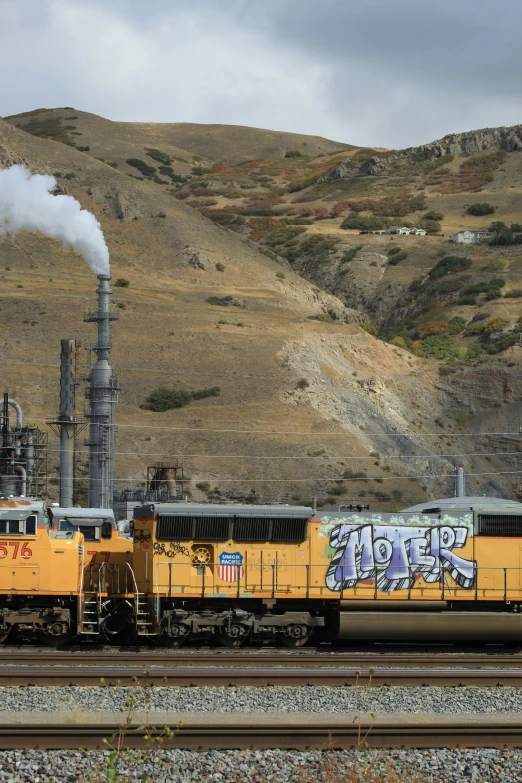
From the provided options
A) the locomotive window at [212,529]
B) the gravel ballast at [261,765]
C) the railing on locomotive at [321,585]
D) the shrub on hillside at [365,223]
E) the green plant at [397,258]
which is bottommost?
the gravel ballast at [261,765]

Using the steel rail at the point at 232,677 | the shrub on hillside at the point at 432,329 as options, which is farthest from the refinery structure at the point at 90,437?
the shrub on hillside at the point at 432,329

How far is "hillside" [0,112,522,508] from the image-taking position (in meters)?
76.7

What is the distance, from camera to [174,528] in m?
26.5

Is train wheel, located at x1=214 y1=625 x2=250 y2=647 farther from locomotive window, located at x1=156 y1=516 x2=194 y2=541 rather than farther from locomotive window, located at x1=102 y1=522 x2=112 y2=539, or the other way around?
locomotive window, located at x1=102 y1=522 x2=112 y2=539

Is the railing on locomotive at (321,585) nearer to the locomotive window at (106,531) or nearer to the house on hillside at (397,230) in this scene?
the locomotive window at (106,531)

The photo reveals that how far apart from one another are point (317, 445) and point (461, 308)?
57.8 metres

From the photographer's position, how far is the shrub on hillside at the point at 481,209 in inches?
6629

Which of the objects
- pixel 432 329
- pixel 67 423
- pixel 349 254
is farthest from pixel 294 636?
pixel 349 254

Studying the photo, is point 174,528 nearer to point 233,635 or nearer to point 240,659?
point 233,635

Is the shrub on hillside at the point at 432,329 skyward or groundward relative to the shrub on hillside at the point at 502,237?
groundward

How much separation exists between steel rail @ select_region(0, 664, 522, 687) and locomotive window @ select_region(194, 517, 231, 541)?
19.9 ft

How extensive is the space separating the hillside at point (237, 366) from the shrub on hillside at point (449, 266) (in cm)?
622

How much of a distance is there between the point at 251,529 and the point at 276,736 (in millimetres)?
13051

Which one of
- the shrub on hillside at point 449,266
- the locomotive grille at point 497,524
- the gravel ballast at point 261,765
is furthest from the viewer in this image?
the shrub on hillside at point 449,266
